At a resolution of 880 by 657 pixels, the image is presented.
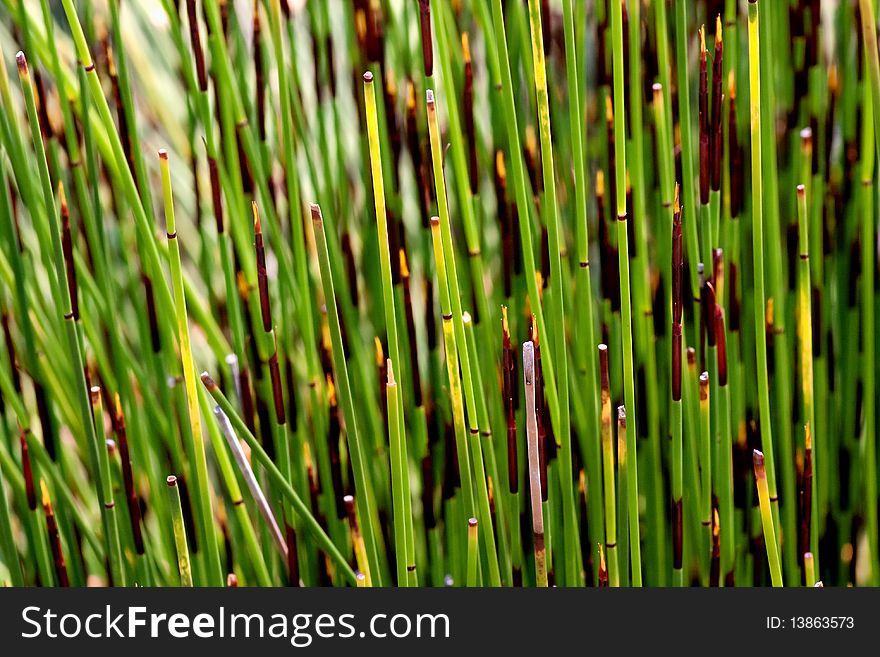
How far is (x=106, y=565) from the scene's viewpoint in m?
0.79

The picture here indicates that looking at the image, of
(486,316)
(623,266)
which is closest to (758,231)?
(623,266)

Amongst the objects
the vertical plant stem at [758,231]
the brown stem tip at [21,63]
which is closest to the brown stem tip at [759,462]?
the vertical plant stem at [758,231]

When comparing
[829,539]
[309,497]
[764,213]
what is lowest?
[829,539]

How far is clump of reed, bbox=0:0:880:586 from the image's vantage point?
684mm

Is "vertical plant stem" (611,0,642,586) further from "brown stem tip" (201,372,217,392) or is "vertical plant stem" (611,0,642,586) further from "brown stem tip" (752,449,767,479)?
"brown stem tip" (201,372,217,392)

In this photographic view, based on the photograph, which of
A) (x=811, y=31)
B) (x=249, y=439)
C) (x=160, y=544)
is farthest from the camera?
(x=160, y=544)

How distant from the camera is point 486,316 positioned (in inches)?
28.7

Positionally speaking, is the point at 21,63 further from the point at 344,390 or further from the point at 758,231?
the point at 758,231

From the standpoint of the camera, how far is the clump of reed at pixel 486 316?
0.68 m

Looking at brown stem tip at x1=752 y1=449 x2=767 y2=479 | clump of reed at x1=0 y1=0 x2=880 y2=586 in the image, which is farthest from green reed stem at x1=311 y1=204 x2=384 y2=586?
brown stem tip at x1=752 y1=449 x2=767 y2=479

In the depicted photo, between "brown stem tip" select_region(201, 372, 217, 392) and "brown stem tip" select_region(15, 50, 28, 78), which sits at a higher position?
"brown stem tip" select_region(15, 50, 28, 78)
